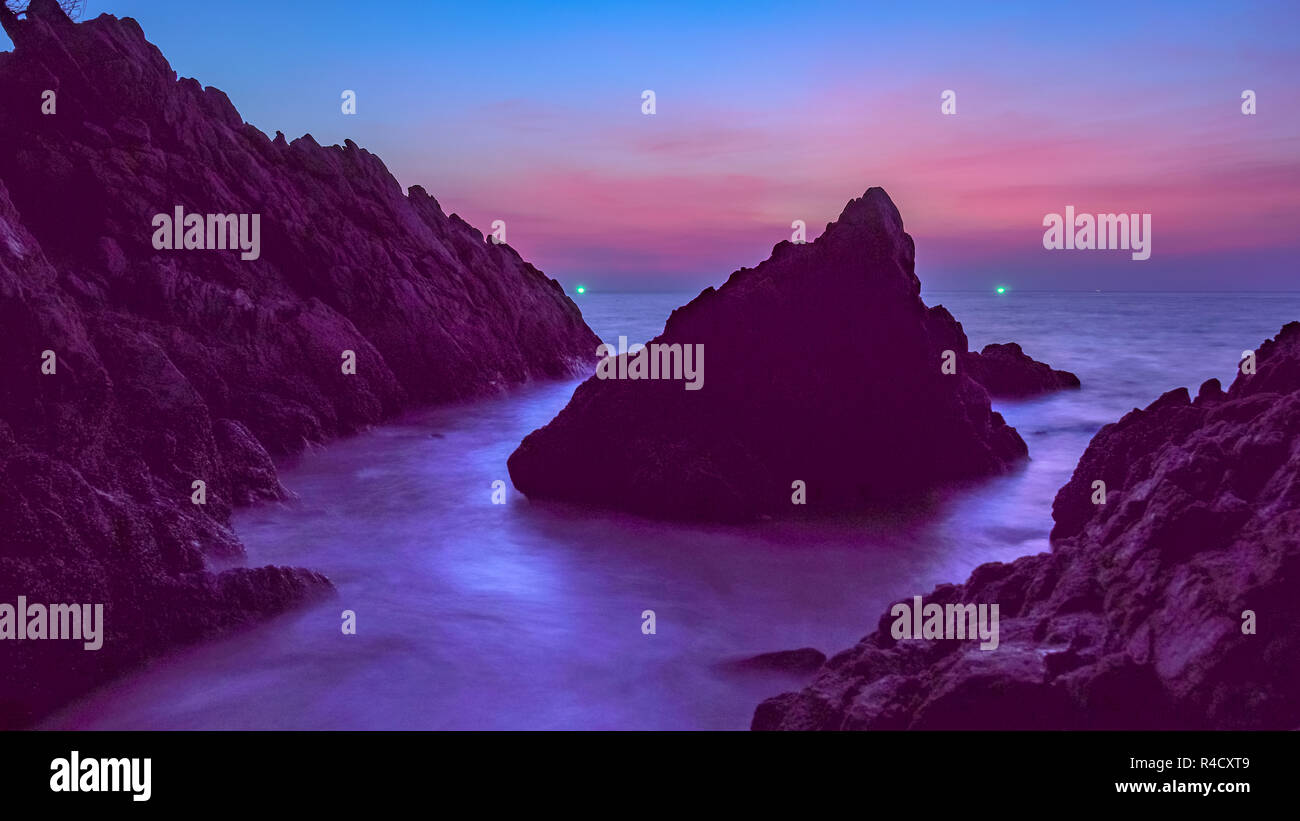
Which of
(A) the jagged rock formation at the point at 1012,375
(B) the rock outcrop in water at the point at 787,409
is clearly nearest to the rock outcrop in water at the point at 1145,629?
(B) the rock outcrop in water at the point at 787,409

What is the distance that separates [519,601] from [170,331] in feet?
35.1

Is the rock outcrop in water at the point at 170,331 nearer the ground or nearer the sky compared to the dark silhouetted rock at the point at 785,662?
nearer the sky

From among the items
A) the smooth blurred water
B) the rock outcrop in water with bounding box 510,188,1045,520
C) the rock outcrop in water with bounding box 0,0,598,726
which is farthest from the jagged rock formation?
the rock outcrop in water with bounding box 0,0,598,726

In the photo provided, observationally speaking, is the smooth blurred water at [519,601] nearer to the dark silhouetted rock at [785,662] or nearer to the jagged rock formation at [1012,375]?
the dark silhouetted rock at [785,662]

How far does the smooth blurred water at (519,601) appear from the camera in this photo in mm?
7000

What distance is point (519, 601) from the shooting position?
985 centimetres

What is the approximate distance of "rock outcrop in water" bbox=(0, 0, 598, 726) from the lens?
25.1 feet

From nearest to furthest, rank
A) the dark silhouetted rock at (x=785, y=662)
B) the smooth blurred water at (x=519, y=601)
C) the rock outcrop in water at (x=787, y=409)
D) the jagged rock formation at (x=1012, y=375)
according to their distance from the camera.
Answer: the smooth blurred water at (x=519, y=601)
the dark silhouetted rock at (x=785, y=662)
the rock outcrop in water at (x=787, y=409)
the jagged rock formation at (x=1012, y=375)

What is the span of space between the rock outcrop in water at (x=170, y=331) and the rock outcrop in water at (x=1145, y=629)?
604 centimetres

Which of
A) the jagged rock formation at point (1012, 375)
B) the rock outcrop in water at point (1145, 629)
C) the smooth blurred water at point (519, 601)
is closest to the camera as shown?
the rock outcrop in water at point (1145, 629)

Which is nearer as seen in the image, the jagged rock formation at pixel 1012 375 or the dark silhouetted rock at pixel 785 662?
the dark silhouetted rock at pixel 785 662

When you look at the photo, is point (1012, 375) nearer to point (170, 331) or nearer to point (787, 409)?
point (787, 409)

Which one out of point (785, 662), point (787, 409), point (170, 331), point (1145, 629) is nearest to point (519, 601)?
point (785, 662)

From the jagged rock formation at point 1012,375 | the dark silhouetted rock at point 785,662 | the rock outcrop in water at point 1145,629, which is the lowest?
the dark silhouetted rock at point 785,662
